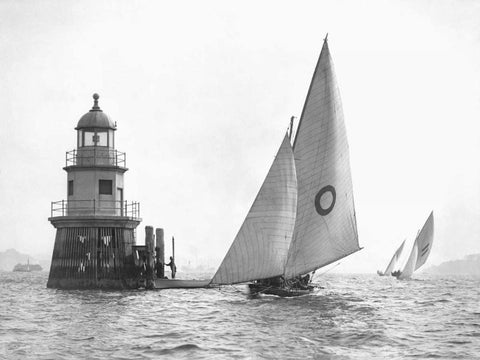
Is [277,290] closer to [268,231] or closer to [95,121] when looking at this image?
[268,231]

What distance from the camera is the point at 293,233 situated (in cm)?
4434

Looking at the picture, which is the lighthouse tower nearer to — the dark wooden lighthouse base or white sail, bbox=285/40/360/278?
the dark wooden lighthouse base

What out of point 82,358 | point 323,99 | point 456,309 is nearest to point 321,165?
point 323,99

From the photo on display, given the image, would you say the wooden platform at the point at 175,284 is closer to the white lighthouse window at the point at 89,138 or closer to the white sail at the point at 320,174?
the white lighthouse window at the point at 89,138

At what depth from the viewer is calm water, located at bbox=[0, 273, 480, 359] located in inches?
1049

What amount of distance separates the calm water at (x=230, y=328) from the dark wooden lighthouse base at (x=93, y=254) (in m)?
4.58

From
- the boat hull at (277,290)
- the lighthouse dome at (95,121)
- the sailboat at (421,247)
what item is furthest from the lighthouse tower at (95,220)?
the sailboat at (421,247)

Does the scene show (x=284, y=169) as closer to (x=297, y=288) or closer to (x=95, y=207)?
(x=297, y=288)

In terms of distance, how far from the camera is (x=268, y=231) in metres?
40.9

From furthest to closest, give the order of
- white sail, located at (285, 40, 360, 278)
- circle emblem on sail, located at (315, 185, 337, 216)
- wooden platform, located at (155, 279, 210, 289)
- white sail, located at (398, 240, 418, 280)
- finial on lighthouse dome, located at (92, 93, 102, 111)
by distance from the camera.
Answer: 1. white sail, located at (398, 240, 418, 280)
2. finial on lighthouse dome, located at (92, 93, 102, 111)
3. wooden platform, located at (155, 279, 210, 289)
4. circle emblem on sail, located at (315, 185, 337, 216)
5. white sail, located at (285, 40, 360, 278)

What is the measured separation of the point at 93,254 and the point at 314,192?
1588 cm

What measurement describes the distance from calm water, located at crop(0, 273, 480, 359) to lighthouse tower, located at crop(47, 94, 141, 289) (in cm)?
486

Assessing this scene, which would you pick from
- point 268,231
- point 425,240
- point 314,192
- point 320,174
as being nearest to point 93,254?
point 314,192

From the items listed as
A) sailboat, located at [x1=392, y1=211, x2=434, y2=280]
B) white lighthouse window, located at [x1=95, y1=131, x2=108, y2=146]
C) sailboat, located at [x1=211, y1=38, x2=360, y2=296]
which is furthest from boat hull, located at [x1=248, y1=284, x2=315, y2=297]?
sailboat, located at [x1=392, y1=211, x2=434, y2=280]
